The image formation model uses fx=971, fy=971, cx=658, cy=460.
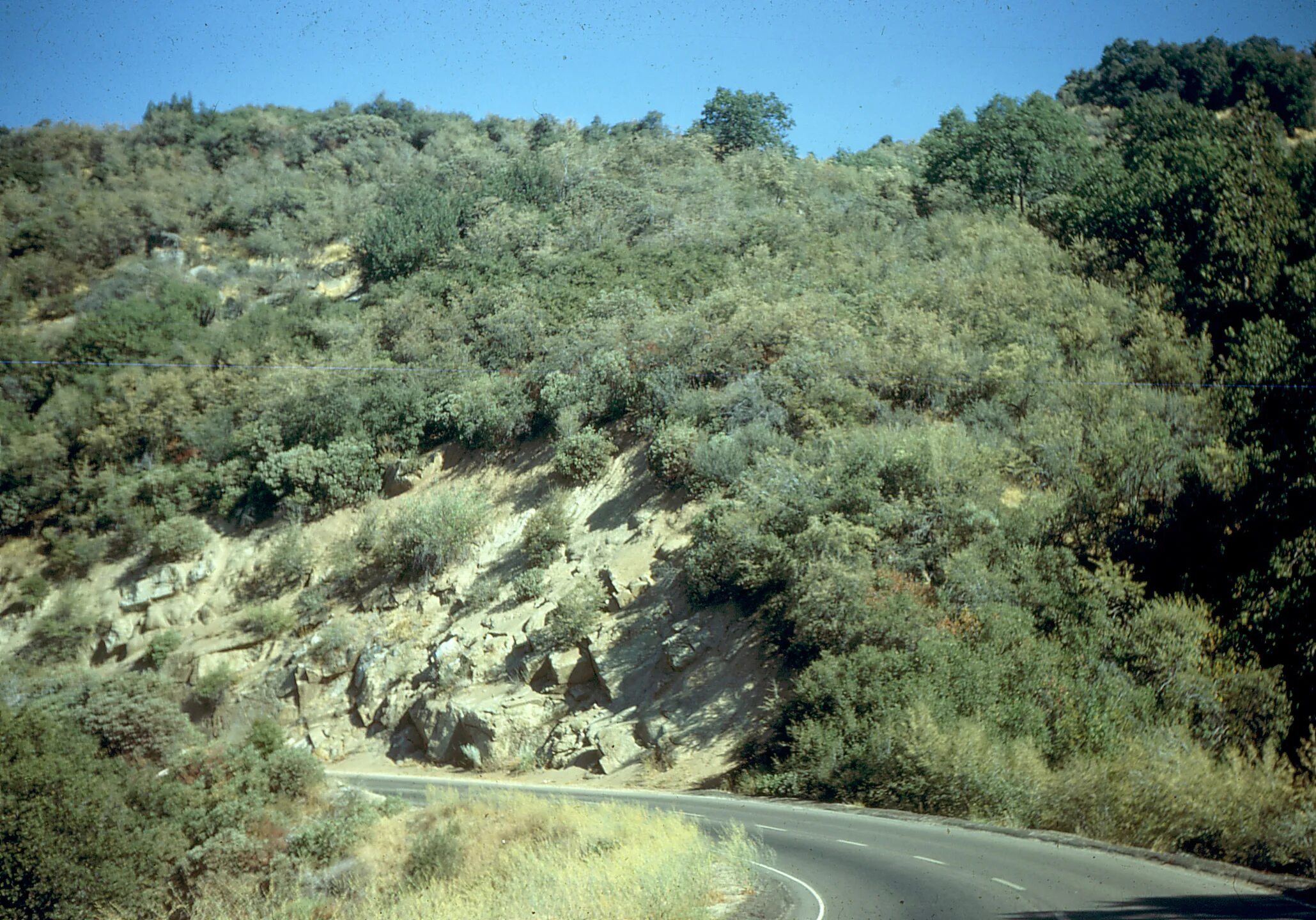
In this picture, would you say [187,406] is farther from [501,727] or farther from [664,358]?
[501,727]

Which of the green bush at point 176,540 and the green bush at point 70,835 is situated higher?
the green bush at point 176,540

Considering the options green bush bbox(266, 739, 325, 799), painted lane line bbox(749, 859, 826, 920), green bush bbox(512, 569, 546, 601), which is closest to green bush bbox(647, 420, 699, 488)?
green bush bbox(512, 569, 546, 601)

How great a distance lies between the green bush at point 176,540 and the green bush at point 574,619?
16.1 meters

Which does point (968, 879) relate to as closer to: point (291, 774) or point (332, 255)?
point (291, 774)

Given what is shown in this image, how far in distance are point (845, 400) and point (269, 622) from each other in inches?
753

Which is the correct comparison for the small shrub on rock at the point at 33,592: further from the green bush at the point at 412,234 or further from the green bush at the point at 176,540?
the green bush at the point at 412,234

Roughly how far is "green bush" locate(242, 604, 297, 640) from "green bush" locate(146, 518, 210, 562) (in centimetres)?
480

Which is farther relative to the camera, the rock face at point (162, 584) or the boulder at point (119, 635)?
the rock face at point (162, 584)

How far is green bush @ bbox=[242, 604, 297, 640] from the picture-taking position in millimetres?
30688

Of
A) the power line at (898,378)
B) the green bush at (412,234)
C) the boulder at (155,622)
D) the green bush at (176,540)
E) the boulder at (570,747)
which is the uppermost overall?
the green bush at (412,234)

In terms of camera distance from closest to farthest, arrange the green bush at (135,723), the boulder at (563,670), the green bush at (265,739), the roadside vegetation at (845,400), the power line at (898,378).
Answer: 1. the roadside vegetation at (845,400)
2. the green bush at (135,723)
3. the green bush at (265,739)
4. the power line at (898,378)
5. the boulder at (563,670)

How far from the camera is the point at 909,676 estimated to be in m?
17.4

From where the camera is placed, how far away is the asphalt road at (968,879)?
888 centimetres

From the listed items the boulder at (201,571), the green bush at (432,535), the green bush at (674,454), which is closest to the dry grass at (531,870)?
the green bush at (674,454)
